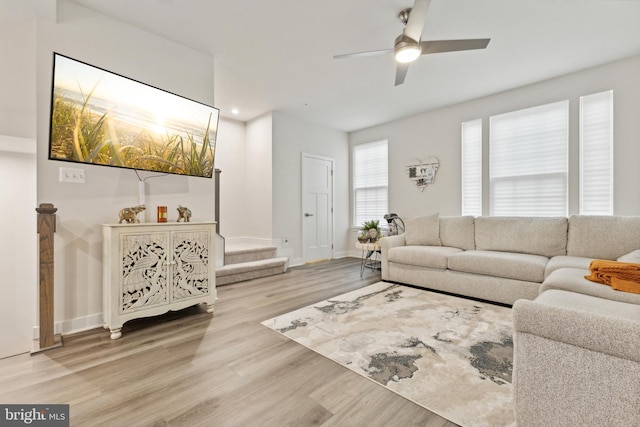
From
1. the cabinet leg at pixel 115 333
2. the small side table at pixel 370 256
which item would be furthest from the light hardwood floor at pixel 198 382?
the small side table at pixel 370 256

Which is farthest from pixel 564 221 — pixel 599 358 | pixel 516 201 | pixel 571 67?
pixel 599 358

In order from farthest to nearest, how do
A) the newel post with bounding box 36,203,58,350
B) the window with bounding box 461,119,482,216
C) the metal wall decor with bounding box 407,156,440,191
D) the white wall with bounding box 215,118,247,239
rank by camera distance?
the white wall with bounding box 215,118,247,239, the metal wall decor with bounding box 407,156,440,191, the window with bounding box 461,119,482,216, the newel post with bounding box 36,203,58,350

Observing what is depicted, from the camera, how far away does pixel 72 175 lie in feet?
7.41

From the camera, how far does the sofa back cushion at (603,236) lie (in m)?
2.71

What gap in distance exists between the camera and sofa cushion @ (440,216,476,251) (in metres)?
3.73

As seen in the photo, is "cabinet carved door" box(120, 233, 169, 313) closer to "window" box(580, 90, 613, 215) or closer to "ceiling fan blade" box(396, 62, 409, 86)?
"ceiling fan blade" box(396, 62, 409, 86)

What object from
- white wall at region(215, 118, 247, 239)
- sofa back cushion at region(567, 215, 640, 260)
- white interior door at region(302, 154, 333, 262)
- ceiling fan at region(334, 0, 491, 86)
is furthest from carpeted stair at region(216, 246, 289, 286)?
sofa back cushion at region(567, 215, 640, 260)

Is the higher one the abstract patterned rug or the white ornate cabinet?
the white ornate cabinet

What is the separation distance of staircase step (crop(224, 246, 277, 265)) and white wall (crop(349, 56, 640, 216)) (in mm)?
2480

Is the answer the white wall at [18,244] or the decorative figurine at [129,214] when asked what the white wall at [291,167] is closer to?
the decorative figurine at [129,214]

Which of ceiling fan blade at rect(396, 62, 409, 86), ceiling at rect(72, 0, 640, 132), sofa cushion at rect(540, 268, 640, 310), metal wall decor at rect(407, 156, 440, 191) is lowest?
sofa cushion at rect(540, 268, 640, 310)

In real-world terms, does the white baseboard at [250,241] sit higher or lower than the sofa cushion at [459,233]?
lower

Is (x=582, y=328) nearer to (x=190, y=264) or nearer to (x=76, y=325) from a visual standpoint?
(x=190, y=264)

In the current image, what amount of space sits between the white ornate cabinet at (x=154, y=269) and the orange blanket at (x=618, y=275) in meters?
3.17
